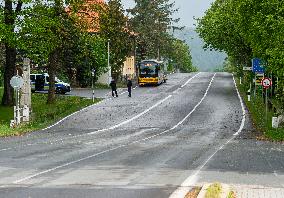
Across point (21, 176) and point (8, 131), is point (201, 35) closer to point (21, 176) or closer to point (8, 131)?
point (8, 131)

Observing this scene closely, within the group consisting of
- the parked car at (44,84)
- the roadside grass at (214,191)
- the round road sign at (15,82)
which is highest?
the round road sign at (15,82)

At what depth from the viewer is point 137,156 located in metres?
20.0

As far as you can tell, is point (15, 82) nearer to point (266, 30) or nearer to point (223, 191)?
point (266, 30)

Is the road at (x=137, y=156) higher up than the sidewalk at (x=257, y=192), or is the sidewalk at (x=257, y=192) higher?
the sidewalk at (x=257, y=192)

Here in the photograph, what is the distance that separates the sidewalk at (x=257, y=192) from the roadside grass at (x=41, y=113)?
58.8 feet

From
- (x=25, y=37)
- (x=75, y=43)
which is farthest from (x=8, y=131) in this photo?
(x=75, y=43)

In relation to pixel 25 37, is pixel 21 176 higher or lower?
lower

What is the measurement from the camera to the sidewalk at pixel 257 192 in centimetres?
1144

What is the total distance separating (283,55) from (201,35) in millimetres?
38487

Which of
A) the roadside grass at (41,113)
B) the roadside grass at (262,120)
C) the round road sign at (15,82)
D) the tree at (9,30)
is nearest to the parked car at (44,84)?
the roadside grass at (41,113)

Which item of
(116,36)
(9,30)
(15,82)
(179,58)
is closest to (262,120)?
(15,82)

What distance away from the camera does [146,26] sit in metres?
112

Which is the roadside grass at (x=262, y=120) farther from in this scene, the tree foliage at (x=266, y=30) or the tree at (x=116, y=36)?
the tree at (x=116, y=36)

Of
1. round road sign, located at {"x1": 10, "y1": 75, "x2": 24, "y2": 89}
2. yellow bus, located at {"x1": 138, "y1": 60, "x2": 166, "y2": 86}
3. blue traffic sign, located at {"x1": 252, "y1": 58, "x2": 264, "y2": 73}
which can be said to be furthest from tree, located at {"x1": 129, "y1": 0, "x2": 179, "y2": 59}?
round road sign, located at {"x1": 10, "y1": 75, "x2": 24, "y2": 89}
